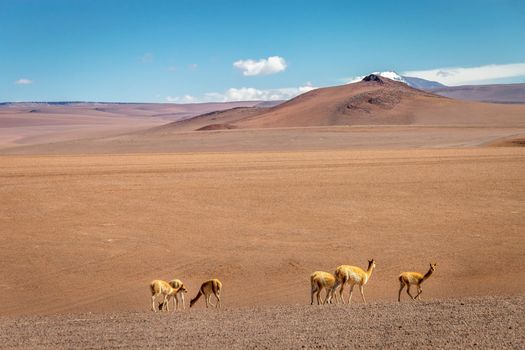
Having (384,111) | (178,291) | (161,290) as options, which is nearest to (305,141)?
(384,111)

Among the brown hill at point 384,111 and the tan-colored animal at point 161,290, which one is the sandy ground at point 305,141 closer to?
the brown hill at point 384,111

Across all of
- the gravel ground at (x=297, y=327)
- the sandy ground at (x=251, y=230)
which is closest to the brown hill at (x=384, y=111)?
the sandy ground at (x=251, y=230)

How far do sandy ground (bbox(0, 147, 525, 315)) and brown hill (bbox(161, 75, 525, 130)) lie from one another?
2122 inches

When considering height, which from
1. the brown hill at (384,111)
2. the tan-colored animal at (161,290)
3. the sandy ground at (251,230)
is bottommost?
the sandy ground at (251,230)

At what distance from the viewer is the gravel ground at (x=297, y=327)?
919cm

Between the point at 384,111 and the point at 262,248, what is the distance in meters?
79.7

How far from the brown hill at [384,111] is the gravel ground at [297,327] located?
231ft

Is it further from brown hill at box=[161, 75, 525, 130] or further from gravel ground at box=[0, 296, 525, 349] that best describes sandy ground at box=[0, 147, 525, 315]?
brown hill at box=[161, 75, 525, 130]

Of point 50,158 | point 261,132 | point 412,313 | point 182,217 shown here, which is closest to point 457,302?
point 412,313

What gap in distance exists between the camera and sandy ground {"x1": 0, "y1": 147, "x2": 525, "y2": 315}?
1468 cm

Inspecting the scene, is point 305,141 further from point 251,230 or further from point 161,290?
point 161,290

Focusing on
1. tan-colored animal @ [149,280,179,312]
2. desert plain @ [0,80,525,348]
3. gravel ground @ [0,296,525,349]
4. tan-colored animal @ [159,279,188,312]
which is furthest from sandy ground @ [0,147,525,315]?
gravel ground @ [0,296,525,349]

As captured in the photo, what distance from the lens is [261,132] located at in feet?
224

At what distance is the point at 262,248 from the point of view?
17.7 metres
